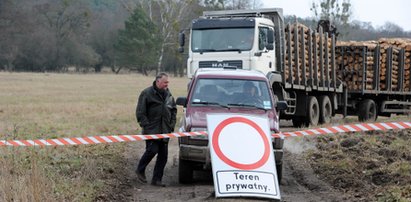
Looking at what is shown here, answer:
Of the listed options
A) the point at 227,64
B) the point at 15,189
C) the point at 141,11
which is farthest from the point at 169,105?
the point at 141,11

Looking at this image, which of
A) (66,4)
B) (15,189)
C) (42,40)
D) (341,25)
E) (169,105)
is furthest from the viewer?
(66,4)

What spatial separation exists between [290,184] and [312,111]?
1143 centimetres

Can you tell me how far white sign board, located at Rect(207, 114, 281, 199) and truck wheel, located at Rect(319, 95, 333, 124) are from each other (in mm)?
13360

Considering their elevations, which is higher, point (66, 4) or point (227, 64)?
point (66, 4)

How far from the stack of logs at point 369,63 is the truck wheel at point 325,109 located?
43.6 inches

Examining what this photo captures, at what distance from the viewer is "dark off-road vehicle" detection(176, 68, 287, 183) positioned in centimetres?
1073

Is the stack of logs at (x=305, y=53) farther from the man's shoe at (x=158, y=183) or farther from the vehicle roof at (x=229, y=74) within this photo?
the man's shoe at (x=158, y=183)

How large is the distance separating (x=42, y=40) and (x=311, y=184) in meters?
72.2

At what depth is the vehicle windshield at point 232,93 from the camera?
38.5 feet

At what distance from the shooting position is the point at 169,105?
11344 millimetres

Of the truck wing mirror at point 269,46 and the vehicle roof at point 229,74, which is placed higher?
the truck wing mirror at point 269,46

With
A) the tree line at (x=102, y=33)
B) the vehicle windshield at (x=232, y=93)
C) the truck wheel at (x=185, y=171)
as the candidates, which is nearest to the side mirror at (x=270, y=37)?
the vehicle windshield at (x=232, y=93)

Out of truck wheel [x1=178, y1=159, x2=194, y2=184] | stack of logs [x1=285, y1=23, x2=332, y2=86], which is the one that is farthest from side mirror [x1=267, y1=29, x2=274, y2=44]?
truck wheel [x1=178, y1=159, x2=194, y2=184]

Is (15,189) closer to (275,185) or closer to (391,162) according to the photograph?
(275,185)
